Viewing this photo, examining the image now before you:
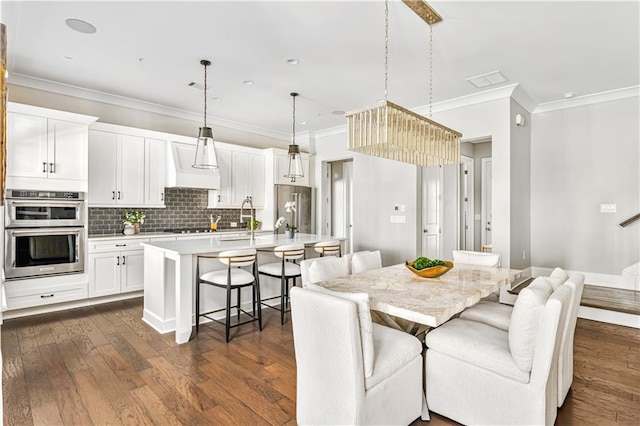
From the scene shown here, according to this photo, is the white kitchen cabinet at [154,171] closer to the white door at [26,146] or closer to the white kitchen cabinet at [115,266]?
the white kitchen cabinet at [115,266]

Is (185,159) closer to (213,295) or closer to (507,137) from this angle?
(213,295)

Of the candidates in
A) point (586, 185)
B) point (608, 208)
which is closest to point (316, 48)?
point (586, 185)

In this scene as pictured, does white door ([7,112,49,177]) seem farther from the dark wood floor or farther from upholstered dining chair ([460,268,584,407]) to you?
upholstered dining chair ([460,268,584,407])

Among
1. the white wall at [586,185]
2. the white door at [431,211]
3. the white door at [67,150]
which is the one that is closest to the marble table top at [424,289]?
the white door at [431,211]

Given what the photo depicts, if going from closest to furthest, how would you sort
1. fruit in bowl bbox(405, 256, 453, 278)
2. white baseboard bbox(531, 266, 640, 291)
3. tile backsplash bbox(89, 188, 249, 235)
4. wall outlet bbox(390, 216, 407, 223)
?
fruit in bowl bbox(405, 256, 453, 278) < white baseboard bbox(531, 266, 640, 291) < tile backsplash bbox(89, 188, 249, 235) < wall outlet bbox(390, 216, 407, 223)

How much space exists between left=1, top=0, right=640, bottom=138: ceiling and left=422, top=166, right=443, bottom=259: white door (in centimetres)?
144

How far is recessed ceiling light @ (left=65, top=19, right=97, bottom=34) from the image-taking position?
3.17 meters

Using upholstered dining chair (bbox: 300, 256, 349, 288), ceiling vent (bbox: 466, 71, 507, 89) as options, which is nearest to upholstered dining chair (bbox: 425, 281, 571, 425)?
upholstered dining chair (bbox: 300, 256, 349, 288)

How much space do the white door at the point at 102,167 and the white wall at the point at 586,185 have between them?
6.08m

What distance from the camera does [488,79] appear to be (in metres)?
4.36

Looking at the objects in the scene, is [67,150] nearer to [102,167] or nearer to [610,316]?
[102,167]

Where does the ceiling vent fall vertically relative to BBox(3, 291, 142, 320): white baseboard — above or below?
above

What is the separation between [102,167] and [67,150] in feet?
1.68

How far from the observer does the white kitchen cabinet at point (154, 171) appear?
529cm
